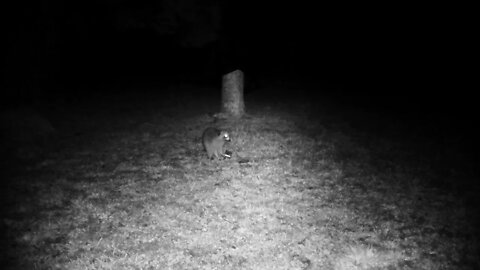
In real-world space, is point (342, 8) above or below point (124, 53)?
above

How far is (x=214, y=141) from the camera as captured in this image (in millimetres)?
9555

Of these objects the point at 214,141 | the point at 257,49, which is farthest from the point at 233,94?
the point at 257,49

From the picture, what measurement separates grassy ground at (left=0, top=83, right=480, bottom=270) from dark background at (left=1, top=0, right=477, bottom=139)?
3.91 metres

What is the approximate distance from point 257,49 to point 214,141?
20.5 meters

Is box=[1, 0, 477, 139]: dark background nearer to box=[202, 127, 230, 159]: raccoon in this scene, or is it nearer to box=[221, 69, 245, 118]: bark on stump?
box=[221, 69, 245, 118]: bark on stump

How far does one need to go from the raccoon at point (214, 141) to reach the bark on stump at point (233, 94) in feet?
13.3

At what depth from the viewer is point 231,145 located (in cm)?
1084

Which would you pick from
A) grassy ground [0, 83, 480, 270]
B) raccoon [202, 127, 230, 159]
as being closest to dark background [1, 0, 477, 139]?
grassy ground [0, 83, 480, 270]

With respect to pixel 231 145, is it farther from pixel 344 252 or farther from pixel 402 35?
pixel 402 35

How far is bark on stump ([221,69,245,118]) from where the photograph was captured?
13352 mm

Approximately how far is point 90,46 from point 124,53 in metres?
2.85

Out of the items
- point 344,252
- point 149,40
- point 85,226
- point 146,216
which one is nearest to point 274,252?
point 344,252

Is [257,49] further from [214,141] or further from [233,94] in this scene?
[214,141]

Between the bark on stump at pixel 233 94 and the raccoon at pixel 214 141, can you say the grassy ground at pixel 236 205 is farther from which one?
the bark on stump at pixel 233 94
